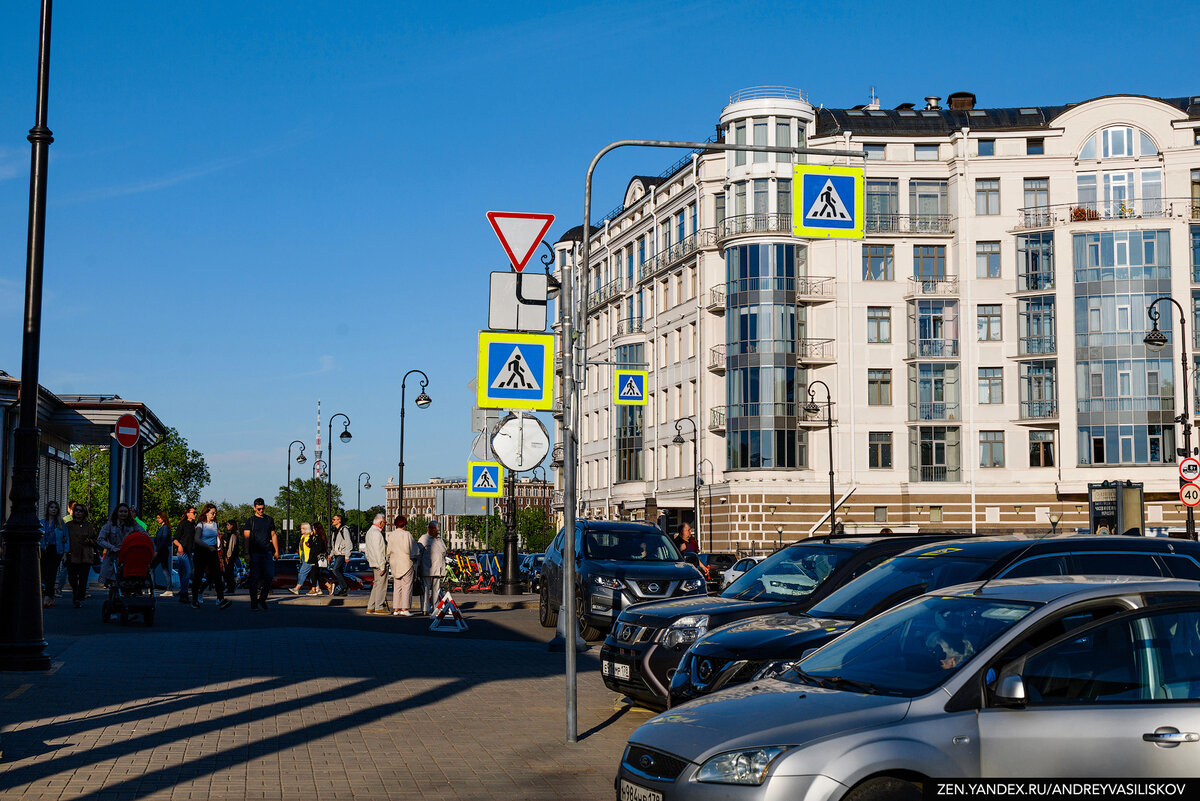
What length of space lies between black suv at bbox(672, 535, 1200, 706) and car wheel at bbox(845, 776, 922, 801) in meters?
3.38

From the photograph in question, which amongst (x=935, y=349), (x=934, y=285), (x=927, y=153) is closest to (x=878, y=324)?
(x=935, y=349)

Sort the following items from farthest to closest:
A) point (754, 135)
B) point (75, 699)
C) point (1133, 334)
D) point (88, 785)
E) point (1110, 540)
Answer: point (754, 135) → point (1133, 334) → point (75, 699) → point (1110, 540) → point (88, 785)

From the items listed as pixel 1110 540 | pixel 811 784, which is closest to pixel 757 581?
pixel 1110 540

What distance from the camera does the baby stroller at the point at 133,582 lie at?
Result: 20531 mm

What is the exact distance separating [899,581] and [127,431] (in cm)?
1596

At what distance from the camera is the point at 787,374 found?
63500 millimetres

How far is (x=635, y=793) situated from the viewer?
6164 mm

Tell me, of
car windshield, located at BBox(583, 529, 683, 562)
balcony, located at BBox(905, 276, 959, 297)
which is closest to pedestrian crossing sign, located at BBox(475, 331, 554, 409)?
car windshield, located at BBox(583, 529, 683, 562)

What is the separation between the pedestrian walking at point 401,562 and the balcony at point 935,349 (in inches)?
1717

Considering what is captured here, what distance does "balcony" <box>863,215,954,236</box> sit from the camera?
6462 centimetres

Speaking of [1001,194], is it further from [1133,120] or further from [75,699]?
[75,699]

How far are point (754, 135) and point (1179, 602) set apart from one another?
6031cm

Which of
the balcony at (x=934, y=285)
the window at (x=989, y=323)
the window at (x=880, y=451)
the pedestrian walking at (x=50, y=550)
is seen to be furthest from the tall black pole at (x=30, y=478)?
the window at (x=989, y=323)

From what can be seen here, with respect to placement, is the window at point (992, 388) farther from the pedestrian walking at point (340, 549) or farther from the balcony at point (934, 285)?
the pedestrian walking at point (340, 549)
